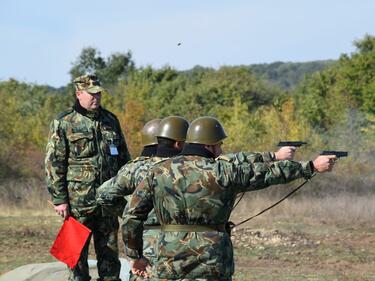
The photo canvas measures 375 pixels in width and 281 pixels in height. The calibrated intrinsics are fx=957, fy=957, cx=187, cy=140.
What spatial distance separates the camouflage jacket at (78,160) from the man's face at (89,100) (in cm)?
6

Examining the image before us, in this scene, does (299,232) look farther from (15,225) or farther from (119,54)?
(119,54)

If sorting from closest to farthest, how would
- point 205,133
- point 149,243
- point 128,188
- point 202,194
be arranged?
point 202,194, point 205,133, point 128,188, point 149,243

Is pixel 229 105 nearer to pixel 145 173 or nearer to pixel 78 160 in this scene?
pixel 78 160

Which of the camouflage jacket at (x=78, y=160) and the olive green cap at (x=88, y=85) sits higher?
the olive green cap at (x=88, y=85)

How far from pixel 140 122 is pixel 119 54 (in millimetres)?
30356

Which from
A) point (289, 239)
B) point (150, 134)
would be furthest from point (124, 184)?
point (289, 239)

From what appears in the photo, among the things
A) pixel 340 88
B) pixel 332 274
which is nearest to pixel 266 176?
pixel 332 274

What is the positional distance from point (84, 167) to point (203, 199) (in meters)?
3.00

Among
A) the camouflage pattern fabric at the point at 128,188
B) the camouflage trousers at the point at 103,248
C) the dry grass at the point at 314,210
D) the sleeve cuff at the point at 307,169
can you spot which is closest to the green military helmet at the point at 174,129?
the camouflage pattern fabric at the point at 128,188

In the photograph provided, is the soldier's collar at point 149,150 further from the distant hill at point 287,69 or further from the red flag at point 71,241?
the distant hill at point 287,69

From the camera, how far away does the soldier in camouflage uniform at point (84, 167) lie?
8945 mm

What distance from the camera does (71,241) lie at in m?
8.90

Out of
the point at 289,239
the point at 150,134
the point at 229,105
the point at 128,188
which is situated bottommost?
the point at 289,239

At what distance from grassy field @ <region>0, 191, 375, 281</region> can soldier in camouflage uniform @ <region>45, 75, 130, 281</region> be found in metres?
4.20
